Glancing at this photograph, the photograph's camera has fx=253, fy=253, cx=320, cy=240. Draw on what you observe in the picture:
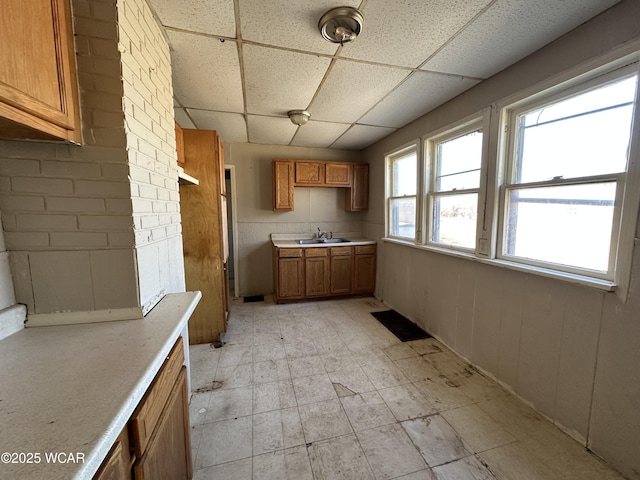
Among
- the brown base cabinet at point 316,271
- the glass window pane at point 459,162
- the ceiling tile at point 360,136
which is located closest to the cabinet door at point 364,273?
the brown base cabinet at point 316,271

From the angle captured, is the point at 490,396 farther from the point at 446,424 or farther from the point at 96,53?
the point at 96,53

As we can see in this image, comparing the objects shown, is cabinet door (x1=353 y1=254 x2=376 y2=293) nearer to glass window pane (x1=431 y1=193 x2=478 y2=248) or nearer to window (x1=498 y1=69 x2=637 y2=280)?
glass window pane (x1=431 y1=193 x2=478 y2=248)

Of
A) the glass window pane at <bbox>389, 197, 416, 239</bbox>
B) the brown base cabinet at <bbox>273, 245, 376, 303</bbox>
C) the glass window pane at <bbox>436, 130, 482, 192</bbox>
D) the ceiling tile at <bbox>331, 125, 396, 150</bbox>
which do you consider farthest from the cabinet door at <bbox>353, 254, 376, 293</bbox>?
the ceiling tile at <bbox>331, 125, 396, 150</bbox>

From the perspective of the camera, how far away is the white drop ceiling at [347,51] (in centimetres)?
130

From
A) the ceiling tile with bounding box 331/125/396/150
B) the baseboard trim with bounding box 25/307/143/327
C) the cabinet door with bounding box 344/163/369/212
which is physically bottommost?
the baseboard trim with bounding box 25/307/143/327

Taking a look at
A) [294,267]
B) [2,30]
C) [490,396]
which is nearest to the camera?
[2,30]

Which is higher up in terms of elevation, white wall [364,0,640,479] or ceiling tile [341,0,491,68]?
ceiling tile [341,0,491,68]

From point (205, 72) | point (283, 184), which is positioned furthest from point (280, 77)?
point (283, 184)

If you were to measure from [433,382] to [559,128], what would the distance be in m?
1.97

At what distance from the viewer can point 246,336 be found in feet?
8.91

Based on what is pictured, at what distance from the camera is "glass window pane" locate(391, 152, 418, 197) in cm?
310

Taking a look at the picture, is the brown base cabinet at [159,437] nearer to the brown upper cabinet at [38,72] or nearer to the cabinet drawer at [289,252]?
the brown upper cabinet at [38,72]

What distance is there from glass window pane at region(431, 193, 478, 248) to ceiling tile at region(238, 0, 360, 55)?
1.69 m

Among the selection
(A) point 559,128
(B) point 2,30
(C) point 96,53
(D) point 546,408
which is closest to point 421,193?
(A) point 559,128
